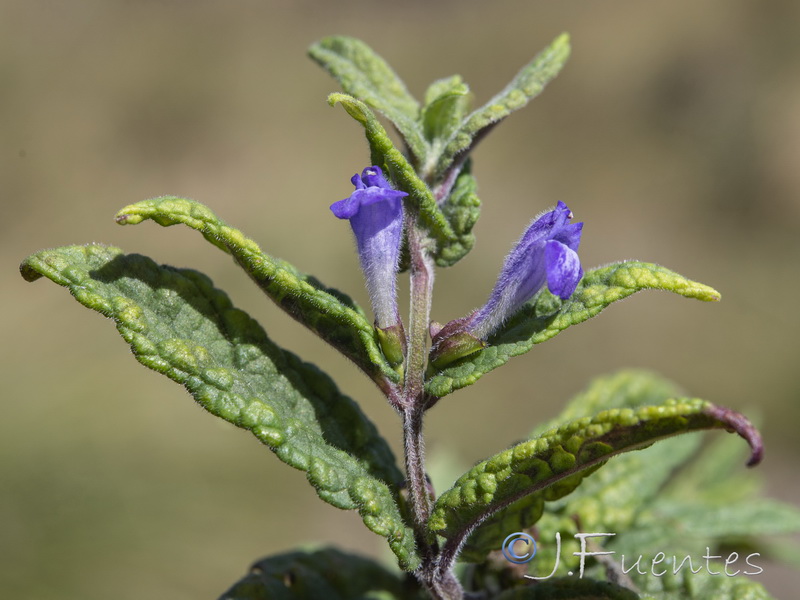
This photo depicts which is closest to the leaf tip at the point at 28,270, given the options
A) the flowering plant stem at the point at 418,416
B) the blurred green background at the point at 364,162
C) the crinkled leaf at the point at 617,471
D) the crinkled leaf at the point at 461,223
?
the flowering plant stem at the point at 418,416

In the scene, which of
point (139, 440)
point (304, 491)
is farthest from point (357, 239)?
point (304, 491)

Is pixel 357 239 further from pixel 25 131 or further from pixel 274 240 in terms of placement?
pixel 25 131

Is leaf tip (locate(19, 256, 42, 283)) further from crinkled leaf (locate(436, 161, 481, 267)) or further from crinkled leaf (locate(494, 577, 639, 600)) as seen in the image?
crinkled leaf (locate(494, 577, 639, 600))

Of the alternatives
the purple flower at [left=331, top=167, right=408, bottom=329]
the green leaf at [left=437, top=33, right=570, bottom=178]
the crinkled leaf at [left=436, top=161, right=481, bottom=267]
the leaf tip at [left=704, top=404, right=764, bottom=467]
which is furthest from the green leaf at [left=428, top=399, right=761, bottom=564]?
the green leaf at [left=437, top=33, right=570, bottom=178]

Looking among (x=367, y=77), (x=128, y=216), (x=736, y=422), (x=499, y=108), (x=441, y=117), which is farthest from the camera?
(x=367, y=77)

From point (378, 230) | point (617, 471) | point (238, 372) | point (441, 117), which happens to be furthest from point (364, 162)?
point (238, 372)

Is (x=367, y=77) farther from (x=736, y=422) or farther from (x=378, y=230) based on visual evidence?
(x=736, y=422)

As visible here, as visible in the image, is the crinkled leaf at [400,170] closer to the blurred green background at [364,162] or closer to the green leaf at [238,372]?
the green leaf at [238,372]
